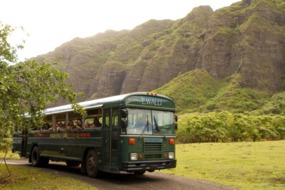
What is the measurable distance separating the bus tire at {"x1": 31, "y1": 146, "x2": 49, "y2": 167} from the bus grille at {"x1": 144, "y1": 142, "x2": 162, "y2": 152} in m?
8.92

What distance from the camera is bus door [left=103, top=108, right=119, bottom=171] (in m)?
14.4

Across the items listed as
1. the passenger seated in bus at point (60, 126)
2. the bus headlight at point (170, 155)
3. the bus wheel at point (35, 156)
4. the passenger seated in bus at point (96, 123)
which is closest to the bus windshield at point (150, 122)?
the bus headlight at point (170, 155)

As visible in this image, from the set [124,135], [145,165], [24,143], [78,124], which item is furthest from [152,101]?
[24,143]

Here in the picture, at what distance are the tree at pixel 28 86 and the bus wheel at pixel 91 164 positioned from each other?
2559mm

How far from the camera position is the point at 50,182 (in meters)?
14.5

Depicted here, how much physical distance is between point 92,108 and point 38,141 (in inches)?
257

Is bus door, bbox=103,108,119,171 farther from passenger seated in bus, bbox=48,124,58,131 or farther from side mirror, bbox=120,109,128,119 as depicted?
passenger seated in bus, bbox=48,124,58,131

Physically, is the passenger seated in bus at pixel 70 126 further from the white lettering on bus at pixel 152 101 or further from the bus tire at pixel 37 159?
the white lettering on bus at pixel 152 101

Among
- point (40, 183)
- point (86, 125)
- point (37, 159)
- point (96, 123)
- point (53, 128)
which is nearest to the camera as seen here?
point (40, 183)

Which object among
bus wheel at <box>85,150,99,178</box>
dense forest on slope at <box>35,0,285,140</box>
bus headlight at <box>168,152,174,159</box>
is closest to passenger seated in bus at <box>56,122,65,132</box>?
bus wheel at <box>85,150,99,178</box>

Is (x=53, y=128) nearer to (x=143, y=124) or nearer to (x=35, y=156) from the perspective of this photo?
(x=35, y=156)

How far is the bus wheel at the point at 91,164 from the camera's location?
614 inches

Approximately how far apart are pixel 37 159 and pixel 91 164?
6.53 meters

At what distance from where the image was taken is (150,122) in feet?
48.6
